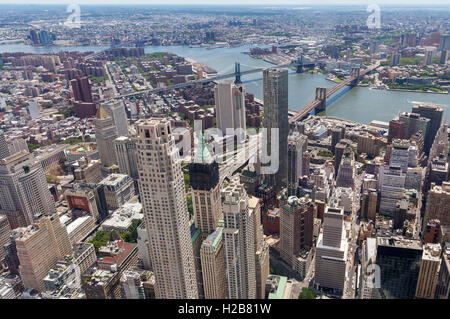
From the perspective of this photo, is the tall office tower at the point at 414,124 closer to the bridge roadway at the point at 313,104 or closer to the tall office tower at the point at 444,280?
the bridge roadway at the point at 313,104

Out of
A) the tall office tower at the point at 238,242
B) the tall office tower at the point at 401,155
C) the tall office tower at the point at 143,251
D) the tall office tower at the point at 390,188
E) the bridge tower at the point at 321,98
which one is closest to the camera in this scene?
the tall office tower at the point at 238,242

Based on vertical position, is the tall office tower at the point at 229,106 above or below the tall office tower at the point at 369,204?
above

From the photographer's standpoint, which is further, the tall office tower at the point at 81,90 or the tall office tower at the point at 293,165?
the tall office tower at the point at 81,90

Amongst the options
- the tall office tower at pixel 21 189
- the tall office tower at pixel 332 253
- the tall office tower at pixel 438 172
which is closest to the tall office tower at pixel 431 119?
the tall office tower at pixel 438 172

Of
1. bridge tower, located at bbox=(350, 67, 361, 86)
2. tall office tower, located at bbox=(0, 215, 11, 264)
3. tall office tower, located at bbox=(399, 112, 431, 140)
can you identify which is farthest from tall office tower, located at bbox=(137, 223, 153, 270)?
bridge tower, located at bbox=(350, 67, 361, 86)

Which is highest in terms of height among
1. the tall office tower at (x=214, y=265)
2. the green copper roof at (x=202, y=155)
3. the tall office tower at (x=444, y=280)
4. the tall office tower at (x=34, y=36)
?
the tall office tower at (x=34, y=36)

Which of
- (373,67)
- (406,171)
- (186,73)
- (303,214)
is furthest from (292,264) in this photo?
(373,67)
